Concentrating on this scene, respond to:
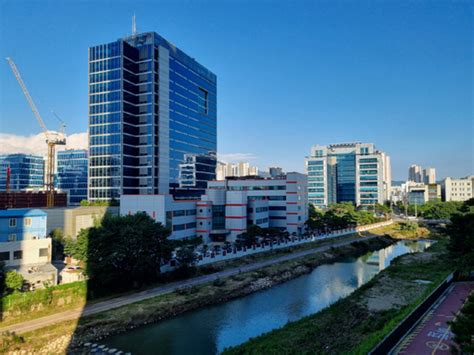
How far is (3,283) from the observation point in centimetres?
2650

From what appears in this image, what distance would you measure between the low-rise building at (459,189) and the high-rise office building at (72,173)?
4929 inches

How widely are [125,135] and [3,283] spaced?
166ft

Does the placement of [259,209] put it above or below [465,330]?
above

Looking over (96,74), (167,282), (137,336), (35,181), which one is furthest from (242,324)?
(35,181)

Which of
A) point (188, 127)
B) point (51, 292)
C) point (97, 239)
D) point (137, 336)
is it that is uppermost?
point (188, 127)

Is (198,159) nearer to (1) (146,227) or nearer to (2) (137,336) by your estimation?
(1) (146,227)

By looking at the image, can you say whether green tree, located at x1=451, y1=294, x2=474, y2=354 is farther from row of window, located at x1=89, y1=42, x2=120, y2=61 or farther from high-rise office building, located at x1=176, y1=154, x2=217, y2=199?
row of window, located at x1=89, y1=42, x2=120, y2=61

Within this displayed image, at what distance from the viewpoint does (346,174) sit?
399 ft

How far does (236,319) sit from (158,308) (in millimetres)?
6264

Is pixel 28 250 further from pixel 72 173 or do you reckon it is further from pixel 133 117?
pixel 72 173

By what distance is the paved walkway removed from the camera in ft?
55.8

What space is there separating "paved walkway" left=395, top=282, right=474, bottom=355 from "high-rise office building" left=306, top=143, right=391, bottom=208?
91454 millimetres

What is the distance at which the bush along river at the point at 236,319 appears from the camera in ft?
75.9

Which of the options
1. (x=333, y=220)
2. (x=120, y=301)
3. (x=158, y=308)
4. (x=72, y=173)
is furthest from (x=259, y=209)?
(x=72, y=173)
